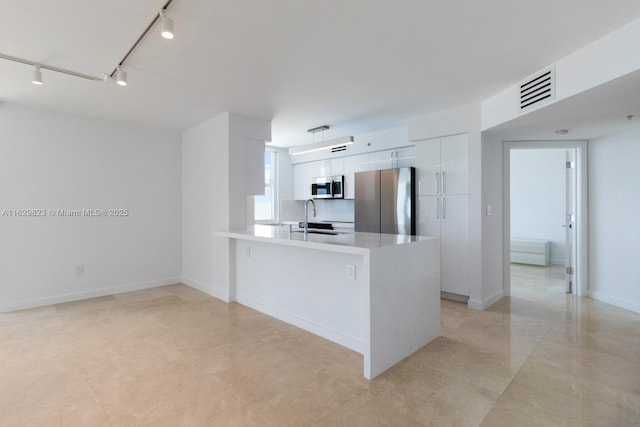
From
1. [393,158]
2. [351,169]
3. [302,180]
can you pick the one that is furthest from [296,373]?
[302,180]

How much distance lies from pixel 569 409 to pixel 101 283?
5336 mm

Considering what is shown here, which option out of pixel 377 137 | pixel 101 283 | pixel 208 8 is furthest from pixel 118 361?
pixel 377 137

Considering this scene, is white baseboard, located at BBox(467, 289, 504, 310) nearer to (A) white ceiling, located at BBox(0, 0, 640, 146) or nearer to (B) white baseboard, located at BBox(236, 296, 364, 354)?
(B) white baseboard, located at BBox(236, 296, 364, 354)

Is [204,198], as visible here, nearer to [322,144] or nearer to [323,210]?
[322,144]

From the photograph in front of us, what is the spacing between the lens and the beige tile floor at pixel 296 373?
77.1 inches

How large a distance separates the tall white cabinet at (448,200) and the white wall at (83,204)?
3.87 m

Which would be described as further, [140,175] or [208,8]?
[140,175]

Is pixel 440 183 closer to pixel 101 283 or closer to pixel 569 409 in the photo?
pixel 569 409

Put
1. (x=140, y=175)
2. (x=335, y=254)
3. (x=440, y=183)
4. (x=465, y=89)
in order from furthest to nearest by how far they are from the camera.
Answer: (x=140, y=175) → (x=440, y=183) → (x=465, y=89) → (x=335, y=254)

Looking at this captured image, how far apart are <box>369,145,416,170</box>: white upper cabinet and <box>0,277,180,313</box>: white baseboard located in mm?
3843

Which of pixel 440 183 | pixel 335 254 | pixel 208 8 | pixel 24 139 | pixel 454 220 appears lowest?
pixel 335 254

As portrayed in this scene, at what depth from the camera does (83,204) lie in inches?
175

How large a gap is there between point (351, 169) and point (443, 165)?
201 cm

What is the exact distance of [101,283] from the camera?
15.1 ft
